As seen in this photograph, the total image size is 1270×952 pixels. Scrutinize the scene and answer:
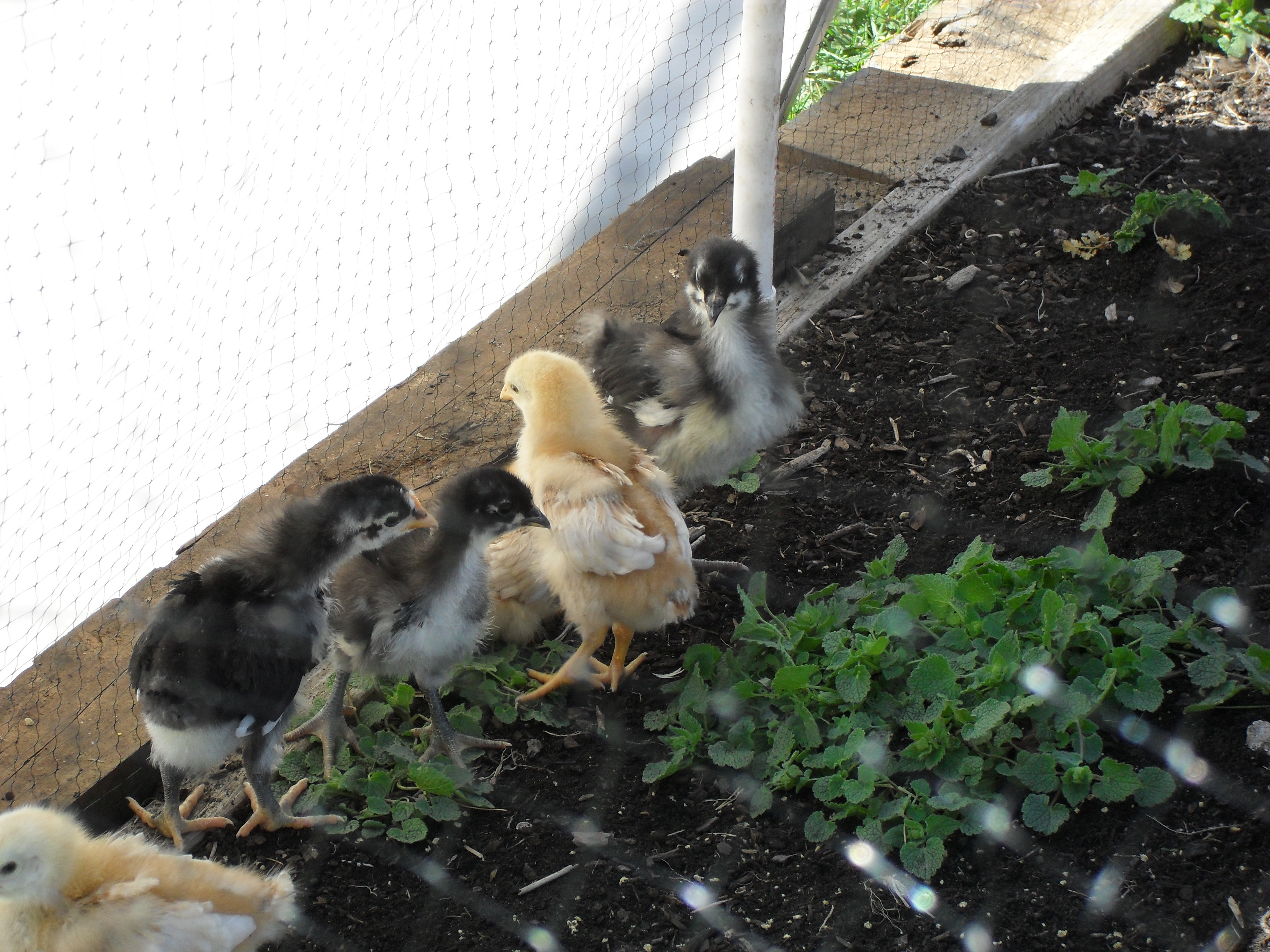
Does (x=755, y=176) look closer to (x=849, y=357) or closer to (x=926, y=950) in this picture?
(x=849, y=357)

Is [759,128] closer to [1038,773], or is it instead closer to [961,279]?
[961,279]

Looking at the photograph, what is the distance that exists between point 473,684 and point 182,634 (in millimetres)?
869

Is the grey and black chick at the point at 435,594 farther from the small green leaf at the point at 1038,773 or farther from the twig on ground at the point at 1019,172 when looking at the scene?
the twig on ground at the point at 1019,172

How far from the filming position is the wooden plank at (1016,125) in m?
4.57

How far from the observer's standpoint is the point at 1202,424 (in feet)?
10.6

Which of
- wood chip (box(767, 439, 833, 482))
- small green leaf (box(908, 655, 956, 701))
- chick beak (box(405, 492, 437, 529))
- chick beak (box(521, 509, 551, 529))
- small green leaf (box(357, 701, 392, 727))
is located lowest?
wood chip (box(767, 439, 833, 482))

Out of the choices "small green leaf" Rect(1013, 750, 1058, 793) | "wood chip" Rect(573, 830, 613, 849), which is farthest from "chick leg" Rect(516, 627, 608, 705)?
"small green leaf" Rect(1013, 750, 1058, 793)

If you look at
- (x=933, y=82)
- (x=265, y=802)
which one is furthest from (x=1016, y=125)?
(x=265, y=802)

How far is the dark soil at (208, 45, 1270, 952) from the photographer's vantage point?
7.70 ft

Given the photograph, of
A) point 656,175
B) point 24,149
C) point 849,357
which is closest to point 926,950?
point 849,357

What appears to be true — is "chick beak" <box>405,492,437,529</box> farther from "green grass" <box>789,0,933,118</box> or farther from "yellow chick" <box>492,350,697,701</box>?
"green grass" <box>789,0,933,118</box>

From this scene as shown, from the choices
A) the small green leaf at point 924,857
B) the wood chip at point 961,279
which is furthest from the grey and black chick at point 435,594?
the wood chip at point 961,279

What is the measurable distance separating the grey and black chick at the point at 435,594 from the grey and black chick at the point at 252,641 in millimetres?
92

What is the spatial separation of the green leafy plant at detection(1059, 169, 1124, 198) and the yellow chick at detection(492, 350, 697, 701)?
2.69 meters
